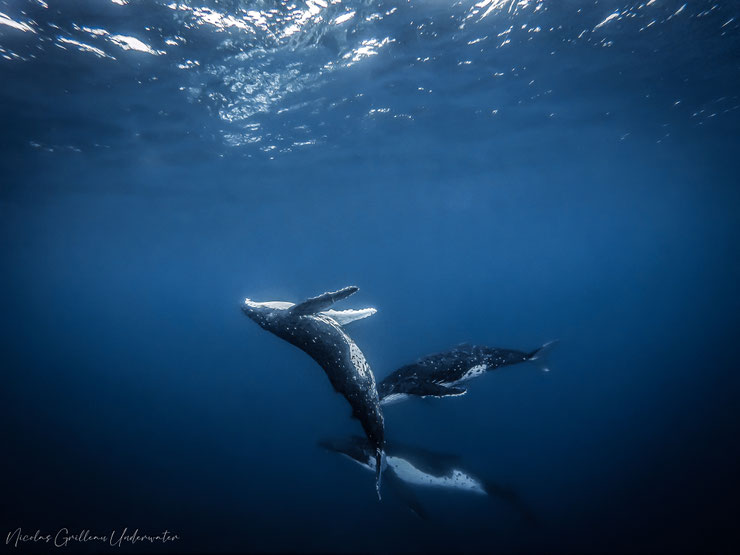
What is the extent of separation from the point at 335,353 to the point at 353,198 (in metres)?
30.6

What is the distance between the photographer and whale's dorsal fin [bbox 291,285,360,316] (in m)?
4.18

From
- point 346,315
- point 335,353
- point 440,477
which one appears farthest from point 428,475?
point 335,353

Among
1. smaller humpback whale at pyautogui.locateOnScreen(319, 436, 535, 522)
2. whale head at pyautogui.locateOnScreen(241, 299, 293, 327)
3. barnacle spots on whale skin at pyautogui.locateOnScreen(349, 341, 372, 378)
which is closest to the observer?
barnacle spots on whale skin at pyautogui.locateOnScreen(349, 341, 372, 378)

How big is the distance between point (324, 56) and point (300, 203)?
22.3m

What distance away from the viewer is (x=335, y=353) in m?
4.72

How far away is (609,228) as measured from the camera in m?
69.0

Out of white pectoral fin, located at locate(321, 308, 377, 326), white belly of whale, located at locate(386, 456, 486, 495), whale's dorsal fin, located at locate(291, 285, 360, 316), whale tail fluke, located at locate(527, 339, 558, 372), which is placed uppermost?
whale's dorsal fin, located at locate(291, 285, 360, 316)

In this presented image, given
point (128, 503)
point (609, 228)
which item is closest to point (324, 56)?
point (128, 503)

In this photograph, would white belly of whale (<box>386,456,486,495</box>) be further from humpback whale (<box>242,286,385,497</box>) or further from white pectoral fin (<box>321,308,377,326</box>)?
white pectoral fin (<box>321,308,377,326</box>)

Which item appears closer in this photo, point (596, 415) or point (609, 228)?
point (596, 415)

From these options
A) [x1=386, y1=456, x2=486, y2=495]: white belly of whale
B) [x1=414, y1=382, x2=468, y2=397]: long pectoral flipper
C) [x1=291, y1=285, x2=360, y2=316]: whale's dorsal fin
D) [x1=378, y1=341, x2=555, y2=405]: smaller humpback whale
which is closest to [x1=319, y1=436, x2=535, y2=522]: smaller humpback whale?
[x1=386, y1=456, x2=486, y2=495]: white belly of whale

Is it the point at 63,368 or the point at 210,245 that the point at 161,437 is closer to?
the point at 63,368

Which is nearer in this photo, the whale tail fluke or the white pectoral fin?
the white pectoral fin

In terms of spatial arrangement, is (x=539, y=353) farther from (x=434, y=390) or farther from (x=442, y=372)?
(x=434, y=390)
